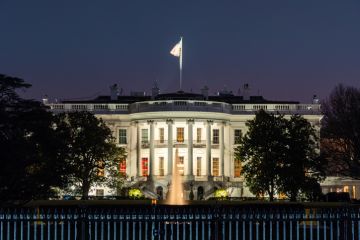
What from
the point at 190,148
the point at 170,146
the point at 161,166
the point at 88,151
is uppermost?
the point at 170,146

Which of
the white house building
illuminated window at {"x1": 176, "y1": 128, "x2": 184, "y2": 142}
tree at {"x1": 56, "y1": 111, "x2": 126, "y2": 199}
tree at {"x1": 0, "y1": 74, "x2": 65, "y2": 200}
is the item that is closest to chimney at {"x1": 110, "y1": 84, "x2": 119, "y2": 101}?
the white house building

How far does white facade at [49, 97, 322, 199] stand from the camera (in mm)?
101938

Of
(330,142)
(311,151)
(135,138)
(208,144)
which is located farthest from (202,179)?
(311,151)

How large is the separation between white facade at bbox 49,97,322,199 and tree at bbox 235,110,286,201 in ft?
64.8

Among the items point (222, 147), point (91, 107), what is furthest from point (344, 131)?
→ point (91, 107)

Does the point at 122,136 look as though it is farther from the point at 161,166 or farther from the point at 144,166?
the point at 161,166

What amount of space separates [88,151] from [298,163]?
2028 centimetres

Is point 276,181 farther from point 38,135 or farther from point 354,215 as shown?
point 354,215

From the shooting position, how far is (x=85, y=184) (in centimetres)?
8262

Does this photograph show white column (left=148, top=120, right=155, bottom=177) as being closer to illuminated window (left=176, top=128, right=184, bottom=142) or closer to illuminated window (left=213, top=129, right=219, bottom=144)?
illuminated window (left=176, top=128, right=184, bottom=142)

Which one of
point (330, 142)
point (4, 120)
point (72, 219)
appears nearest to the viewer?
point (72, 219)

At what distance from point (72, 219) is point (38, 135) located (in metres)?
22.6

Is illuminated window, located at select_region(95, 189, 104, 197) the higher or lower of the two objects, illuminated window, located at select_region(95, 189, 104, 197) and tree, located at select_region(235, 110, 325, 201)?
the lower

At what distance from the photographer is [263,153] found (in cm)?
7944
